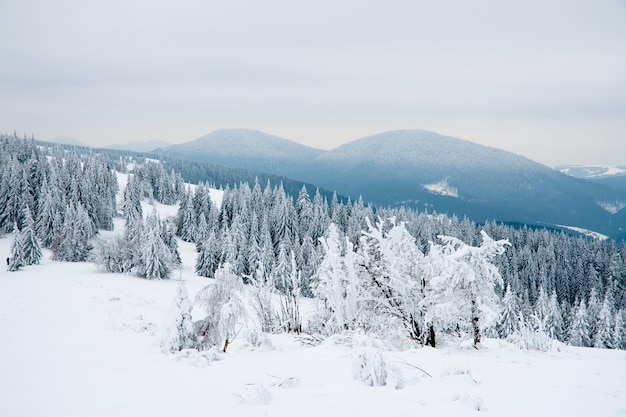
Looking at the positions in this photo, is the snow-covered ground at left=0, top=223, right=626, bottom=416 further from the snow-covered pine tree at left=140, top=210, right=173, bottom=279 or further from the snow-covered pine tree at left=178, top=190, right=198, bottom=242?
the snow-covered pine tree at left=178, top=190, right=198, bottom=242

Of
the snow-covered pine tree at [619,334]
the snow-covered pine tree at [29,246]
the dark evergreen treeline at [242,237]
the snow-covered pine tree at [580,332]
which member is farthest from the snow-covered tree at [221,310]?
the snow-covered pine tree at [619,334]

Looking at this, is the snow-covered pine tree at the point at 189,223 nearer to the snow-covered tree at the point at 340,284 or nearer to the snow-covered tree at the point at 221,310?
the snow-covered tree at the point at 340,284

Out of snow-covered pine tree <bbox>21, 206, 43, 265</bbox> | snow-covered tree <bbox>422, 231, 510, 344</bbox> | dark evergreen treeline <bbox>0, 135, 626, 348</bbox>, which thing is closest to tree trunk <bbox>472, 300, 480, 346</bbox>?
snow-covered tree <bbox>422, 231, 510, 344</bbox>

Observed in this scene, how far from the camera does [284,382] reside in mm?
7754

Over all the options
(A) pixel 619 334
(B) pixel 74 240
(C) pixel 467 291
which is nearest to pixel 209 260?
(B) pixel 74 240

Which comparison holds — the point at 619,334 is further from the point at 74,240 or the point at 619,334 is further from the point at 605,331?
the point at 74,240

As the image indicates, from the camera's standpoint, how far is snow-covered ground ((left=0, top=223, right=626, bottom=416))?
20.6 feet

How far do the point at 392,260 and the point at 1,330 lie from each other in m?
19.2

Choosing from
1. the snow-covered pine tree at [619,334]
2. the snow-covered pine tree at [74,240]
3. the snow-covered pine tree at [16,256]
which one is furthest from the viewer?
the snow-covered pine tree at [74,240]

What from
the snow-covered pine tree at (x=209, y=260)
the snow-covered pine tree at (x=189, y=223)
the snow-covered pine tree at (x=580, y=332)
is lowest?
the snow-covered pine tree at (x=580, y=332)

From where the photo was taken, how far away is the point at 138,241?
45.6 metres

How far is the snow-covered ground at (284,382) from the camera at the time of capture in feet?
20.6

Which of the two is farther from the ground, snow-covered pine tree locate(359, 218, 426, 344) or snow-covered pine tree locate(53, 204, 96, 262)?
snow-covered pine tree locate(359, 218, 426, 344)

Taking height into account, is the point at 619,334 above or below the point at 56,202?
below
